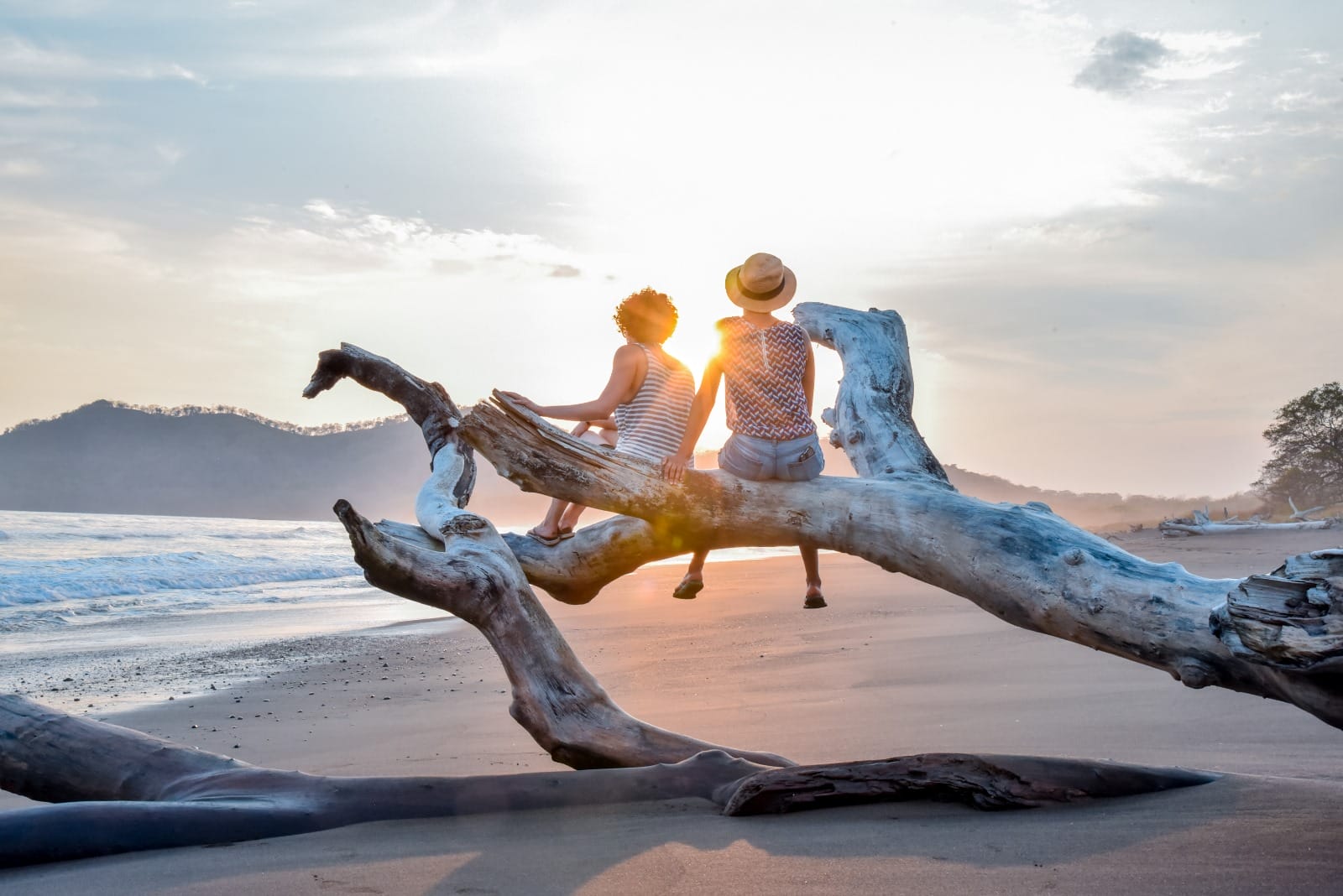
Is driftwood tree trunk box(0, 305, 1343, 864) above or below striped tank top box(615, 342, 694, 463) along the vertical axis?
below

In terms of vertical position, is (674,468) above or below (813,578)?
above

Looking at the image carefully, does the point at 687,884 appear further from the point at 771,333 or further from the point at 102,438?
the point at 102,438

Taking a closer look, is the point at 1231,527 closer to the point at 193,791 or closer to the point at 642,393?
the point at 642,393

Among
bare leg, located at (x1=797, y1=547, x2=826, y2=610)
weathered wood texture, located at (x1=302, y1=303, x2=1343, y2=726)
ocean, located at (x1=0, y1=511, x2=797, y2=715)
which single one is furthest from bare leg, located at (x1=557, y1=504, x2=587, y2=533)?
ocean, located at (x1=0, y1=511, x2=797, y2=715)

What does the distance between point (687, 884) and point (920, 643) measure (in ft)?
21.9

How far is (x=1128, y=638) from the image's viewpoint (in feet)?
11.9

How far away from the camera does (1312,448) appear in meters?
33.8

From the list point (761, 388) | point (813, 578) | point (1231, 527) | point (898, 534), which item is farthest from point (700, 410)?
point (1231, 527)

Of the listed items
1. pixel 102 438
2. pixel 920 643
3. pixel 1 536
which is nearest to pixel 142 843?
pixel 920 643

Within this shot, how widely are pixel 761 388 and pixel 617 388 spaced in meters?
1.08

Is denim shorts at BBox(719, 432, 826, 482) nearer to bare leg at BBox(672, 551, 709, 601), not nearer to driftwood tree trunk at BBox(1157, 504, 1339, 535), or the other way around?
bare leg at BBox(672, 551, 709, 601)

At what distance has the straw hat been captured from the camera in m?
5.21

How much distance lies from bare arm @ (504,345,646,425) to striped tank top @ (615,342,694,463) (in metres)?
0.05

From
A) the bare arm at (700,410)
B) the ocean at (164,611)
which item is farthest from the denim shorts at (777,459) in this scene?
the ocean at (164,611)
